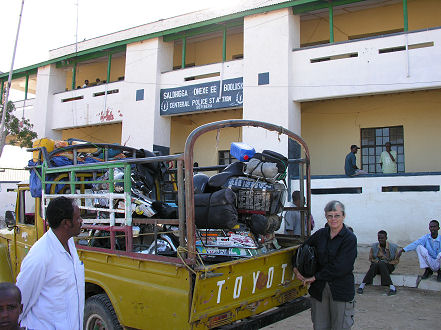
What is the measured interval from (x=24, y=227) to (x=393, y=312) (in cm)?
491

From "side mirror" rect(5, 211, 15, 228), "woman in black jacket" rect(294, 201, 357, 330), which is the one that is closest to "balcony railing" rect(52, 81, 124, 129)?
"side mirror" rect(5, 211, 15, 228)

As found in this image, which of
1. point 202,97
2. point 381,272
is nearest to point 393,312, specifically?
point 381,272

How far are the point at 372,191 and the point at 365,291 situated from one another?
3743 mm

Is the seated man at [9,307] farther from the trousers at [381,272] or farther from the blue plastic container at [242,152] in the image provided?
the trousers at [381,272]

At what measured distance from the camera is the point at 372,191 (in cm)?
966

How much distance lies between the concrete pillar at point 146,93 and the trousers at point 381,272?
8271 mm

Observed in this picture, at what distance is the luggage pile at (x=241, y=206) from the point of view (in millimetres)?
3635

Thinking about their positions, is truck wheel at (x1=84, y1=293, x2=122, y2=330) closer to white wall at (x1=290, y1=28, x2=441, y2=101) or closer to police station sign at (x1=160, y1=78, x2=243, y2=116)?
white wall at (x1=290, y1=28, x2=441, y2=101)

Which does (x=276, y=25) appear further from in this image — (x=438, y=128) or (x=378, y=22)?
(x=438, y=128)

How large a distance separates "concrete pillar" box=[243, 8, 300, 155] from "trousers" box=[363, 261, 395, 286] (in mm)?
4701

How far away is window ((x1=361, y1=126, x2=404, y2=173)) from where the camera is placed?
→ 11438mm

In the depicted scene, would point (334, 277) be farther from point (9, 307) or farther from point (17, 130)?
point (17, 130)

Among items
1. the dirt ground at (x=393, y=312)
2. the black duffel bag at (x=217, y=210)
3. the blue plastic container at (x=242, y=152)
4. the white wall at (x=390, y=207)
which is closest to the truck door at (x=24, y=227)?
the black duffel bag at (x=217, y=210)

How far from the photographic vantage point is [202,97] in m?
12.4
